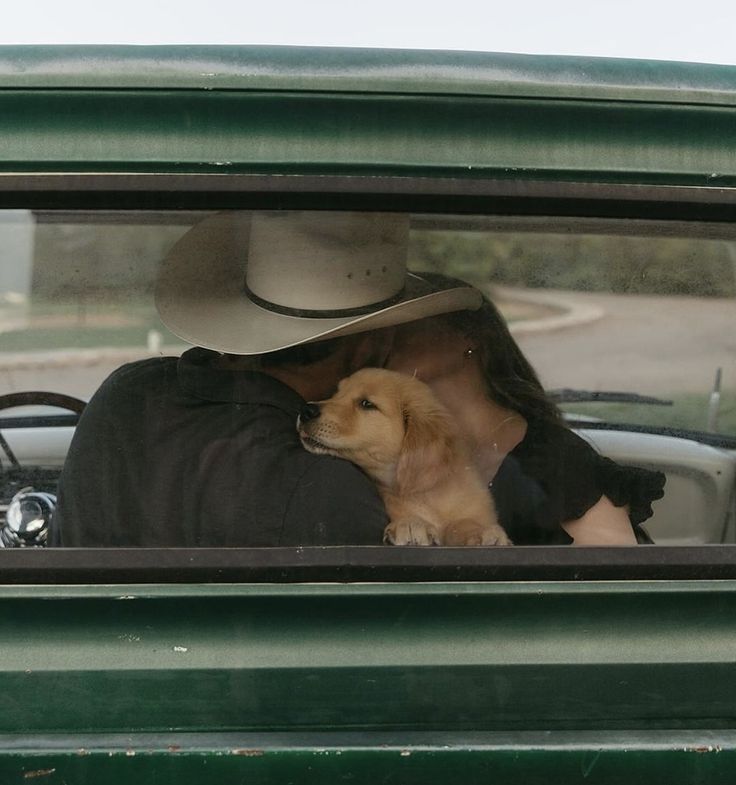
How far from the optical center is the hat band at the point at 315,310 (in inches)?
82.3

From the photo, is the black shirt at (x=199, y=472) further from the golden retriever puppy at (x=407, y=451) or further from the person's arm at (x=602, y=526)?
the person's arm at (x=602, y=526)

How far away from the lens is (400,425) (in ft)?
8.25

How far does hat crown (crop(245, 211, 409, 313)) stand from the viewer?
6.13 ft

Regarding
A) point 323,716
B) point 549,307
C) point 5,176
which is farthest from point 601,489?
point 5,176

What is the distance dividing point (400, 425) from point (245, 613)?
88cm

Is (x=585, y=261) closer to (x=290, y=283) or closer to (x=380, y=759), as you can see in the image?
(x=290, y=283)

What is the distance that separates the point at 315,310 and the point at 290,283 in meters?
0.07

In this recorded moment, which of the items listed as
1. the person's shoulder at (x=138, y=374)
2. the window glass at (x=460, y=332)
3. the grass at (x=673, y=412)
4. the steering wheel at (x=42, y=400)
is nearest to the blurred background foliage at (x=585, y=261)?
the window glass at (x=460, y=332)

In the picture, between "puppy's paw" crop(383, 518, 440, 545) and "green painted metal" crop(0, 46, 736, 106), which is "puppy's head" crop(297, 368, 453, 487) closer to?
"puppy's paw" crop(383, 518, 440, 545)

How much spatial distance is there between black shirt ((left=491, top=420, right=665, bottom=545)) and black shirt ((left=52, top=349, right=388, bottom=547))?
242 millimetres


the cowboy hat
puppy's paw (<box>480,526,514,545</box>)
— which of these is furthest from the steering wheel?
puppy's paw (<box>480,526,514,545</box>)

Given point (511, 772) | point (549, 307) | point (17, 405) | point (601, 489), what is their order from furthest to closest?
1. point (17, 405)
2. point (601, 489)
3. point (549, 307)
4. point (511, 772)

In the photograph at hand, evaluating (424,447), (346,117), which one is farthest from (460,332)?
(346,117)

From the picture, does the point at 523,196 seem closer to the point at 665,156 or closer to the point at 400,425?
the point at 665,156
